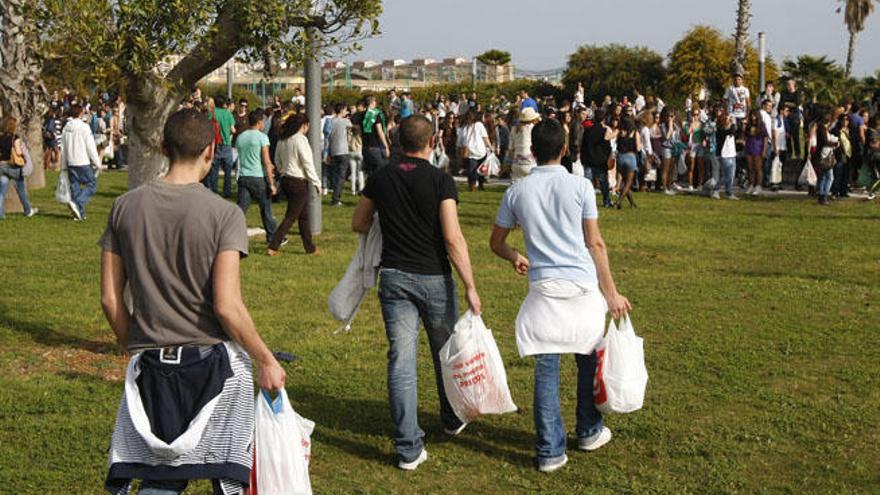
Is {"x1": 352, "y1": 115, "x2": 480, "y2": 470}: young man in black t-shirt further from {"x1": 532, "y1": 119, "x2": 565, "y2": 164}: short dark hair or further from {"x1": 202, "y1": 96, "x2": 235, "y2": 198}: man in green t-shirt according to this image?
{"x1": 202, "y1": 96, "x2": 235, "y2": 198}: man in green t-shirt

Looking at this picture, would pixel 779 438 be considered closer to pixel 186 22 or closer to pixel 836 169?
pixel 186 22

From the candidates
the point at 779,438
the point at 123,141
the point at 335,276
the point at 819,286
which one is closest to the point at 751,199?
the point at 819,286

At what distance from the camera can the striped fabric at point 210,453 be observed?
13.1ft

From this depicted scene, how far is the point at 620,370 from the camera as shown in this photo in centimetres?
593

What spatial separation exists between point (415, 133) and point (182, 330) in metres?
2.31

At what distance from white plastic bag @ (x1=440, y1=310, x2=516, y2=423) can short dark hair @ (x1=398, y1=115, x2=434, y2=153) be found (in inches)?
36.8

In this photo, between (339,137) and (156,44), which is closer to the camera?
(156,44)

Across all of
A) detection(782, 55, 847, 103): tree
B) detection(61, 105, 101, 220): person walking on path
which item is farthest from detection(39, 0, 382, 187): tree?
detection(782, 55, 847, 103): tree

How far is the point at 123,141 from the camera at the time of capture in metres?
30.0

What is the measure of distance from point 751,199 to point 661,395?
14.1 metres

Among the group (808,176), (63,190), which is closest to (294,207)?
(63,190)

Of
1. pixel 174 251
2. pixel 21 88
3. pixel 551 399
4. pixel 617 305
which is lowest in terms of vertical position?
pixel 551 399

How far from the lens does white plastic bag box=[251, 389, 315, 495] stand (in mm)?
4285

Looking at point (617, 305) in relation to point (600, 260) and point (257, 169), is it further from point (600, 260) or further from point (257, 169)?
point (257, 169)
